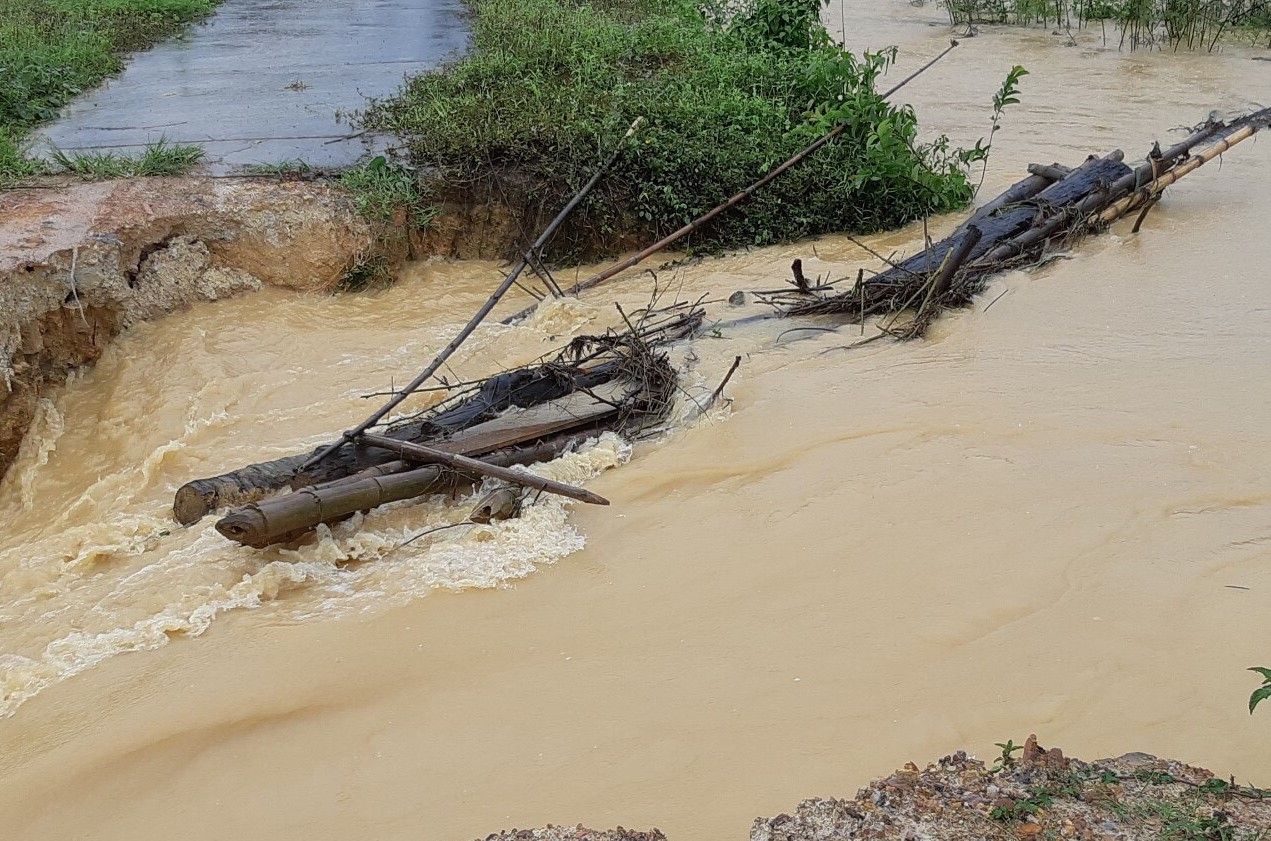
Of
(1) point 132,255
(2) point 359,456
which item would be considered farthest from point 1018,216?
(1) point 132,255

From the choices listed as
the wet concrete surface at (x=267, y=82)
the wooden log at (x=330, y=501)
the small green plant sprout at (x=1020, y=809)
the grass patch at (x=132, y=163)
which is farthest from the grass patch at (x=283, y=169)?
the small green plant sprout at (x=1020, y=809)

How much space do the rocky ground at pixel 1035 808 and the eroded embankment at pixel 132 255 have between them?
14.3ft

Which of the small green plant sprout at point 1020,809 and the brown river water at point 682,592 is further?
the brown river water at point 682,592

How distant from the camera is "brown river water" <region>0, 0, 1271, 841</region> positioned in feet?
9.52

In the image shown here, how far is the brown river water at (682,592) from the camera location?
9.52 feet

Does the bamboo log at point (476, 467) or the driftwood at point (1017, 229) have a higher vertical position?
the driftwood at point (1017, 229)

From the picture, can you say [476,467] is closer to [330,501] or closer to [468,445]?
[468,445]

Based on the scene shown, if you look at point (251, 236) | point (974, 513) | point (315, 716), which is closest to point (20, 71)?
point (251, 236)

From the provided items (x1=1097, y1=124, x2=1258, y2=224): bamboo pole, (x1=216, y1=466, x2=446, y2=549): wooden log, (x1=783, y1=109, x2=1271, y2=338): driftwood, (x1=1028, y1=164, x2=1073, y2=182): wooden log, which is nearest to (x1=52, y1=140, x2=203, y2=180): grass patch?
(x1=216, y1=466, x2=446, y2=549): wooden log

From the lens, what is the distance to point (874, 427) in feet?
15.1

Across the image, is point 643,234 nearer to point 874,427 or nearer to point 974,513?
point 874,427

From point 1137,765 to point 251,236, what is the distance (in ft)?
18.4

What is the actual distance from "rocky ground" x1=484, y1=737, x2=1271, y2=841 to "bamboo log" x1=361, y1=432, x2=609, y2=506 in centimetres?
177

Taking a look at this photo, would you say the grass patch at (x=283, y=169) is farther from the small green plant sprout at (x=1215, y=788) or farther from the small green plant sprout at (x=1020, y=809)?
the small green plant sprout at (x=1215, y=788)
